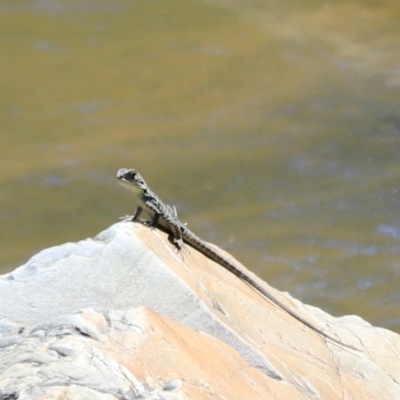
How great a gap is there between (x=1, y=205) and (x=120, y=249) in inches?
205

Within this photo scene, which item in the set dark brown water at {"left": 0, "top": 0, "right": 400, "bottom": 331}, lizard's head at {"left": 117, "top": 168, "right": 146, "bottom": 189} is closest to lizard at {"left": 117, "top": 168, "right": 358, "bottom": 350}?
lizard's head at {"left": 117, "top": 168, "right": 146, "bottom": 189}

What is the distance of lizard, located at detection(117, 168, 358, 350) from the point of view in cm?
468

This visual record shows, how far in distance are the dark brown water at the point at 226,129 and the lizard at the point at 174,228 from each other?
2.94m

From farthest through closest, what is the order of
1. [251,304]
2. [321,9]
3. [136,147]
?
1. [321,9]
2. [136,147]
3. [251,304]

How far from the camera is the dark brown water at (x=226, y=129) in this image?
27.2 ft

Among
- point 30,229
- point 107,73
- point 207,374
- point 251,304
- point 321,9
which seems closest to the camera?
point 207,374

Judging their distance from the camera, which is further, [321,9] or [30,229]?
[321,9]

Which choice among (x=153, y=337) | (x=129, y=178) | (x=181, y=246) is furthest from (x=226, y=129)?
(x=153, y=337)

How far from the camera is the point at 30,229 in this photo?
8.34 meters

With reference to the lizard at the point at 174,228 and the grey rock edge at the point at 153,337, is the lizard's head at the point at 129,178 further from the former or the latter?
the grey rock edge at the point at 153,337

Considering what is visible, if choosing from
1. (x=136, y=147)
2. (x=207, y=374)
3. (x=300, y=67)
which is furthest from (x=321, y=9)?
(x=207, y=374)

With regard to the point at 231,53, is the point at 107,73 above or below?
below

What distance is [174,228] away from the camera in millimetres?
4691

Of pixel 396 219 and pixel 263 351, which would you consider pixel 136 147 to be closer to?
pixel 396 219
